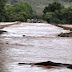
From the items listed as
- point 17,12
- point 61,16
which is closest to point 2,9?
point 61,16

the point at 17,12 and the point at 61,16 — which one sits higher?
the point at 61,16

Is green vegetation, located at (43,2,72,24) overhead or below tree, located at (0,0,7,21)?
below

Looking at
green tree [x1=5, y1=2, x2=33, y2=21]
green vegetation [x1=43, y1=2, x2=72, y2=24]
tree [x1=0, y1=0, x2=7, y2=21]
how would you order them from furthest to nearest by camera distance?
green vegetation [x1=43, y1=2, x2=72, y2=24], green tree [x1=5, y1=2, x2=33, y2=21], tree [x1=0, y1=0, x2=7, y2=21]

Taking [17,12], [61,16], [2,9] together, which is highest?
[2,9]

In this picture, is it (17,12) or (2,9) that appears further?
(17,12)

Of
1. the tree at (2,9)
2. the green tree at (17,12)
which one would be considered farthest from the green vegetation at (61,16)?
the tree at (2,9)

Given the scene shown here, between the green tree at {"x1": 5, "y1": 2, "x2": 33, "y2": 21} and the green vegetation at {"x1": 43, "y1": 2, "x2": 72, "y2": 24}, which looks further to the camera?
the green vegetation at {"x1": 43, "y1": 2, "x2": 72, "y2": 24}

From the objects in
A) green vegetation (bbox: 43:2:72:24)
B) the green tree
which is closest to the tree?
the green tree

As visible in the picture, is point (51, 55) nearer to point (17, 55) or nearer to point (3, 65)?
point (17, 55)

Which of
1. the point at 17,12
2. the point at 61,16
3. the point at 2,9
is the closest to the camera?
the point at 2,9

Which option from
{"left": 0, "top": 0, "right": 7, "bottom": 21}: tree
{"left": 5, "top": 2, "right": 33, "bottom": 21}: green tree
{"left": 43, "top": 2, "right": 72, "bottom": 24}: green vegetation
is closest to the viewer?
{"left": 0, "top": 0, "right": 7, "bottom": 21}: tree

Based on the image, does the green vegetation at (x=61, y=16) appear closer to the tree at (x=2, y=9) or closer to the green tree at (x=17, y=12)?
the green tree at (x=17, y=12)

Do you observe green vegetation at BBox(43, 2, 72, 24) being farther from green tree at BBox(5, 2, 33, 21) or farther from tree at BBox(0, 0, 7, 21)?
tree at BBox(0, 0, 7, 21)

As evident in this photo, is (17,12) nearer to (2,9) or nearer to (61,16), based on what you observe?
(61,16)
